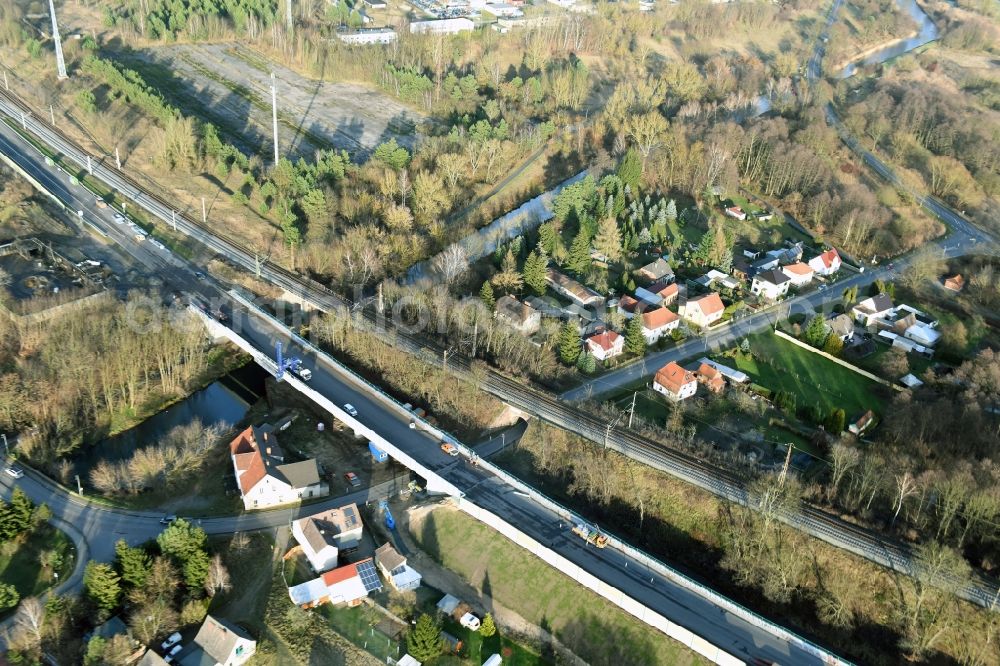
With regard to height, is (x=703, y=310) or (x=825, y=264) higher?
(x=703, y=310)

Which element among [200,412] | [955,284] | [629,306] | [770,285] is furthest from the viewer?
[955,284]

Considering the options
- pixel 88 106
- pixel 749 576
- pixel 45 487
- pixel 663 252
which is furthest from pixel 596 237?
pixel 88 106

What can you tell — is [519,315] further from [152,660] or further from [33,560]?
[33,560]

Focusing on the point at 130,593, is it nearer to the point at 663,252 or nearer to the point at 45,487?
the point at 45,487

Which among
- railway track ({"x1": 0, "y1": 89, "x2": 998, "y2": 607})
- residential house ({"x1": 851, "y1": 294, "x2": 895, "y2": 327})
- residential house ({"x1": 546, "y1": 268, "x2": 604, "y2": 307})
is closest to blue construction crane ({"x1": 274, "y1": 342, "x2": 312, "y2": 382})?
railway track ({"x1": 0, "y1": 89, "x2": 998, "y2": 607})

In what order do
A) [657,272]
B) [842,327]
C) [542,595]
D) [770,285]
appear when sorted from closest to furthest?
[542,595] → [842,327] → [770,285] → [657,272]

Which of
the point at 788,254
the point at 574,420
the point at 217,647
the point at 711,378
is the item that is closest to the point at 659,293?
the point at 711,378
